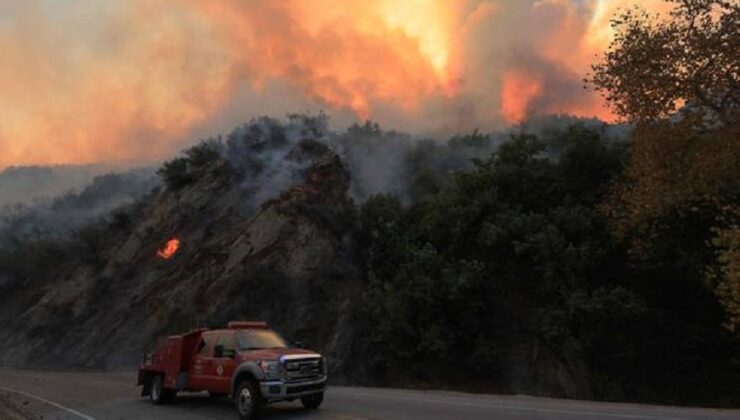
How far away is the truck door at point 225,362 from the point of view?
14977mm

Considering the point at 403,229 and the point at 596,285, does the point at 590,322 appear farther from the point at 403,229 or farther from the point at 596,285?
the point at 403,229

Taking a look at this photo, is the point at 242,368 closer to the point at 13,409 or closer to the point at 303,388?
the point at 303,388

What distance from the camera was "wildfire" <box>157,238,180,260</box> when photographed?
44.0m

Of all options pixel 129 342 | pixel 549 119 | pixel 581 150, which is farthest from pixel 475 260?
pixel 549 119

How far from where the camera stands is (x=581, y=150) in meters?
31.7

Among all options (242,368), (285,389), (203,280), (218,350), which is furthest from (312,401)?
(203,280)

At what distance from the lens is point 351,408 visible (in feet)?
49.5

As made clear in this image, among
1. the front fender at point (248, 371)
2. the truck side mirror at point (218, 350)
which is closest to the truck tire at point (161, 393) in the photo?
the truck side mirror at point (218, 350)

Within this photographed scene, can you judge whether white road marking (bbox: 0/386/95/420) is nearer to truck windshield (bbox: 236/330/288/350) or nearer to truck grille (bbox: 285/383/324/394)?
truck windshield (bbox: 236/330/288/350)

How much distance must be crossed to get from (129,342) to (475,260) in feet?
68.2

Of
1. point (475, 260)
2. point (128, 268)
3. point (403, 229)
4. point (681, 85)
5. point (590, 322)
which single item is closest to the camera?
point (681, 85)

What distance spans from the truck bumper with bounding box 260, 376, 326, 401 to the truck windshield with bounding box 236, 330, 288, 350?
4.68ft

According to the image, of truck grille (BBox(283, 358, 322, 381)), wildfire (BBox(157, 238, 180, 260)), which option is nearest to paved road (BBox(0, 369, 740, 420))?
truck grille (BBox(283, 358, 322, 381))

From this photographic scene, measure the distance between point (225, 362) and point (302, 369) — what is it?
2.01m
